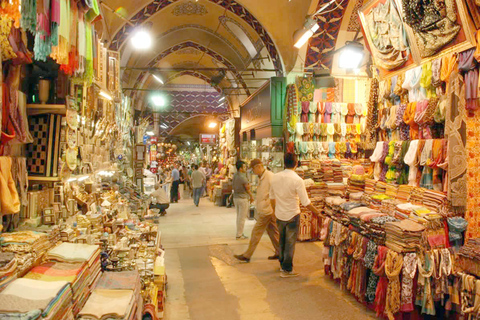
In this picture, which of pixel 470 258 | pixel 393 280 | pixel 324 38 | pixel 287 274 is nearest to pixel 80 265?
pixel 393 280

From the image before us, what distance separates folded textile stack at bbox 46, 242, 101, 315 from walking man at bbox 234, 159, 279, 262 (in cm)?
297

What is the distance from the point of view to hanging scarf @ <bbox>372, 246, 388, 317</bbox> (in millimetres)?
3383

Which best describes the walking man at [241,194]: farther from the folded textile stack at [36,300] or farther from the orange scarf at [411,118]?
the folded textile stack at [36,300]

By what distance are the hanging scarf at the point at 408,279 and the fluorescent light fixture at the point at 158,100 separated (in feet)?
57.0

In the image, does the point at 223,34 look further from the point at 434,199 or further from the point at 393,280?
the point at 393,280

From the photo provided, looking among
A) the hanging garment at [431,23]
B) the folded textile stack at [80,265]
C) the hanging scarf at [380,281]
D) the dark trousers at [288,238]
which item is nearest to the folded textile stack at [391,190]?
the hanging scarf at [380,281]

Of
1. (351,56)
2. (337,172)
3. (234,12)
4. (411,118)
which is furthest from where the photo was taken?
(234,12)

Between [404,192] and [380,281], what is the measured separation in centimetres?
107

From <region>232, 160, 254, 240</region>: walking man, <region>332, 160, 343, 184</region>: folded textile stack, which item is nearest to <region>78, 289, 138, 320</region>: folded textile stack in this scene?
<region>232, 160, 254, 240</region>: walking man

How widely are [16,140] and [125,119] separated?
7.15m

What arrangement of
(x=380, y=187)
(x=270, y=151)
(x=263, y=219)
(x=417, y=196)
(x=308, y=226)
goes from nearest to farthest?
(x=417, y=196), (x=380, y=187), (x=263, y=219), (x=308, y=226), (x=270, y=151)

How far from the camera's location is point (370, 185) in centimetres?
466

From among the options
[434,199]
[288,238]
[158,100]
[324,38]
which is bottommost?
[288,238]

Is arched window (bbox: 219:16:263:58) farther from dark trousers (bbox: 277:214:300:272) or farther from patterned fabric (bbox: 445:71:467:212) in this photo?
patterned fabric (bbox: 445:71:467:212)
